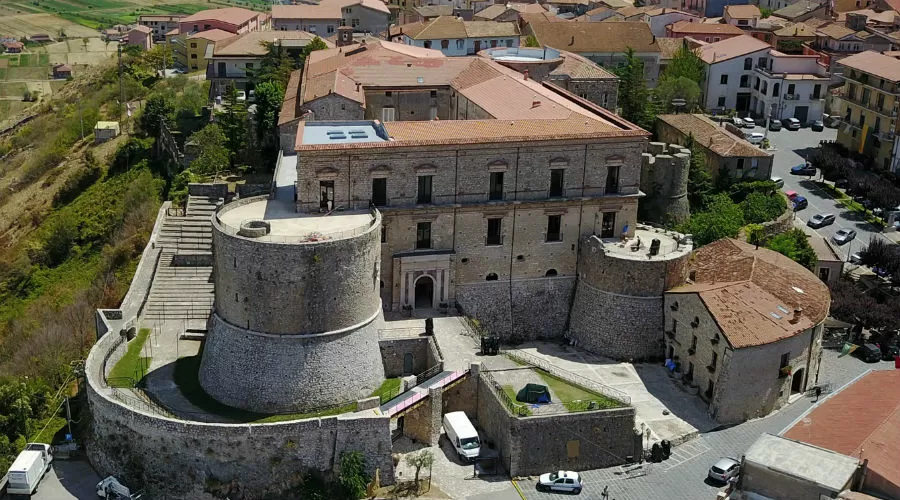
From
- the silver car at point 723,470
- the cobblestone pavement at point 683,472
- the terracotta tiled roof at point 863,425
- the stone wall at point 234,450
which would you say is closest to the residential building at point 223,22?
the stone wall at point 234,450

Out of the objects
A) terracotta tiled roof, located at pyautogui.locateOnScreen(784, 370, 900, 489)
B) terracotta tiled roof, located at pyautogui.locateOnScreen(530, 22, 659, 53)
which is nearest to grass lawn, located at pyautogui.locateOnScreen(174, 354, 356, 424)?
terracotta tiled roof, located at pyautogui.locateOnScreen(784, 370, 900, 489)

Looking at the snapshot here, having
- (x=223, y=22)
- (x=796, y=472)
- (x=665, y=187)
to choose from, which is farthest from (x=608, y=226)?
(x=223, y=22)

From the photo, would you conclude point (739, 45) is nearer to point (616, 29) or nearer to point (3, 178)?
point (616, 29)

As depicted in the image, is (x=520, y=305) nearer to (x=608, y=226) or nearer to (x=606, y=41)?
(x=608, y=226)

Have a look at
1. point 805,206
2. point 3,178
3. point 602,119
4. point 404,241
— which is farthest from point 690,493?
point 3,178

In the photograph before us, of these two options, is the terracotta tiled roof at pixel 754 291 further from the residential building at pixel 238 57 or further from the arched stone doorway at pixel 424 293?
the residential building at pixel 238 57

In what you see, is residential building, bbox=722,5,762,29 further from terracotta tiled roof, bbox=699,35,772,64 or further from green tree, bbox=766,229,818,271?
green tree, bbox=766,229,818,271
